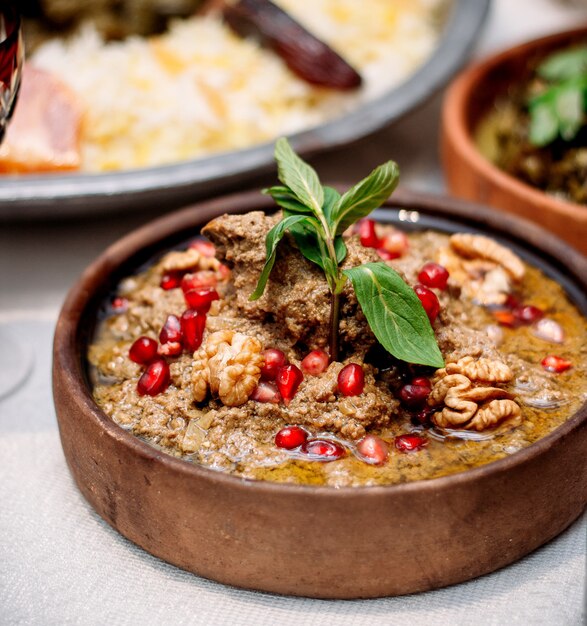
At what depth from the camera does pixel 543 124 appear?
3.75 meters

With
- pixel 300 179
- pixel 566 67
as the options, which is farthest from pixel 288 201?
pixel 566 67

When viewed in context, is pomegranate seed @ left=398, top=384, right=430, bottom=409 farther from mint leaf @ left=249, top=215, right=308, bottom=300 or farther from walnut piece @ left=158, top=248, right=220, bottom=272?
walnut piece @ left=158, top=248, right=220, bottom=272

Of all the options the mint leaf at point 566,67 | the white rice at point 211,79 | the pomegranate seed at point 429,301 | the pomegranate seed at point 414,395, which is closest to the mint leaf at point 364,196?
the pomegranate seed at point 429,301

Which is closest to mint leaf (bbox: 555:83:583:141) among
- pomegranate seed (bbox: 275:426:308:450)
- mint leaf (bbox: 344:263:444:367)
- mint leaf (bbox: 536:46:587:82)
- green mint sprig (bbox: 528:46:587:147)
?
green mint sprig (bbox: 528:46:587:147)

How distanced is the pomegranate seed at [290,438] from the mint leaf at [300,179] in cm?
61

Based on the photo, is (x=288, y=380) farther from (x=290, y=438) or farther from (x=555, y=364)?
(x=555, y=364)

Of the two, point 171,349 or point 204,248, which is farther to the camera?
point 204,248

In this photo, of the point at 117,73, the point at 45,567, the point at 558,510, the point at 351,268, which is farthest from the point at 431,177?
the point at 45,567

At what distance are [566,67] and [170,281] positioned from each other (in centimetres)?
244

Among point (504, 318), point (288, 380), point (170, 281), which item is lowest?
point (170, 281)

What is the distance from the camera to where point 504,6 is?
19.0 ft

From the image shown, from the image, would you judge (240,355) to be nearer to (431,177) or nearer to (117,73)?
(431,177)

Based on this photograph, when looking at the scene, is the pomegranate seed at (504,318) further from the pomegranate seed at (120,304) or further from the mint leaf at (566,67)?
the mint leaf at (566,67)

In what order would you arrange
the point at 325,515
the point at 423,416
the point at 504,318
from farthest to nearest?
the point at 504,318 < the point at 423,416 < the point at 325,515
